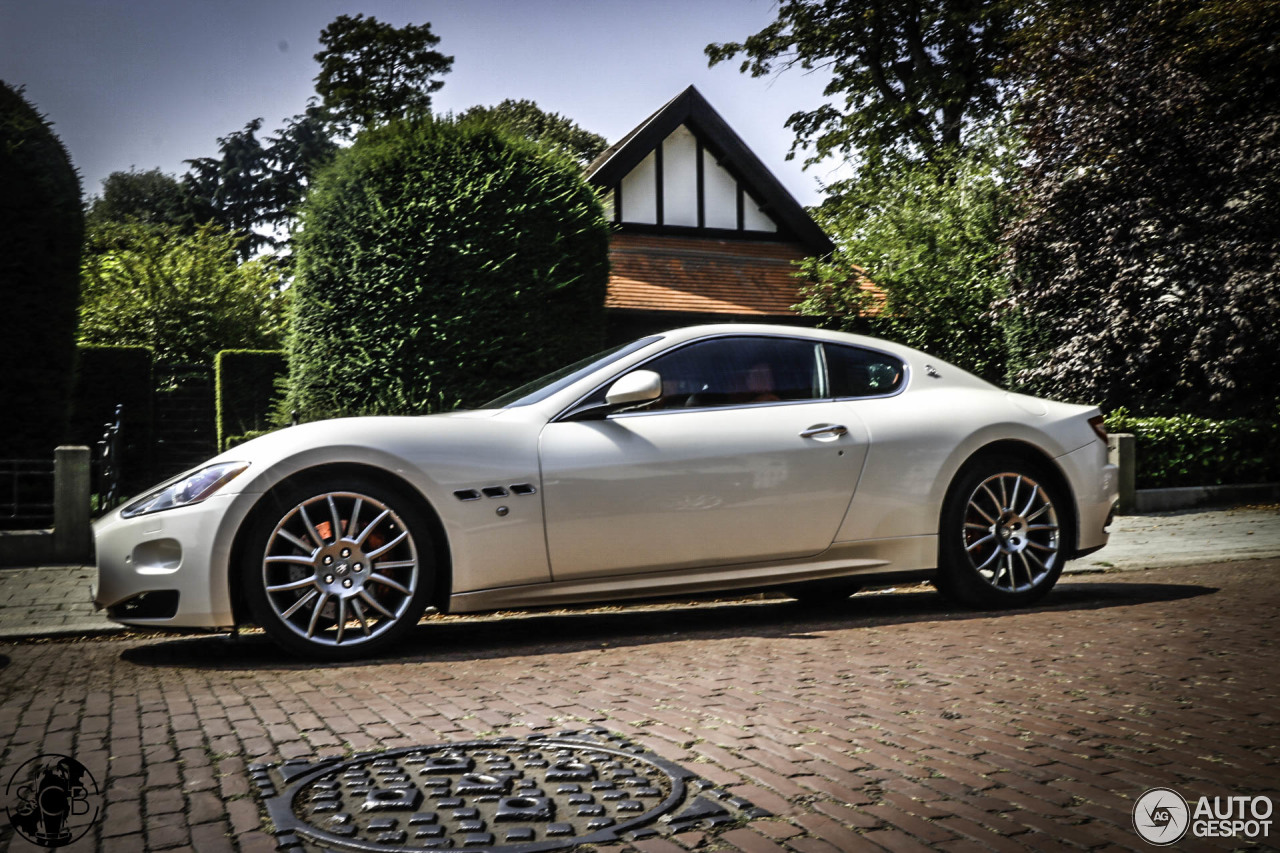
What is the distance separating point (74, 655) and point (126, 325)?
21.9 meters

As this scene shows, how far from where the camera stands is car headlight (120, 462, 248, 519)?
17.4 ft

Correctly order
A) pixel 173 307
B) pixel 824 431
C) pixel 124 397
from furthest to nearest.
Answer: pixel 173 307, pixel 124 397, pixel 824 431

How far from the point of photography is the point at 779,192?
24688 mm

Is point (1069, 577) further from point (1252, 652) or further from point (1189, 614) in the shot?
point (1252, 652)

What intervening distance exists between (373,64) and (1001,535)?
3551 centimetres

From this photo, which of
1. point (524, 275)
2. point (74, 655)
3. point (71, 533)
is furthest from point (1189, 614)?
point (71, 533)

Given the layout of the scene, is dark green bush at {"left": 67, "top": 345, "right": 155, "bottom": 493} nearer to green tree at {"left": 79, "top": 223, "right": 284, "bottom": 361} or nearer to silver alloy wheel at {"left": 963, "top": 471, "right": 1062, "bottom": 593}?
green tree at {"left": 79, "top": 223, "right": 284, "bottom": 361}

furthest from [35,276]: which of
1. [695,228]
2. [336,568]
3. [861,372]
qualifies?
[695,228]

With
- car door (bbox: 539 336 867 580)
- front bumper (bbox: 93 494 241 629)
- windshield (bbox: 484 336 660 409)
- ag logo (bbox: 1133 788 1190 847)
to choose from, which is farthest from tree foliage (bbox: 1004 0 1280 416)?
front bumper (bbox: 93 494 241 629)

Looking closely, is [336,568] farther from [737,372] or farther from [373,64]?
[373,64]

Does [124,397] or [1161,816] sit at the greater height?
[124,397]

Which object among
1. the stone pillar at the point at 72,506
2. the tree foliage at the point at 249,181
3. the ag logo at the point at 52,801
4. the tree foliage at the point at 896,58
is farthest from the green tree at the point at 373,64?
the ag logo at the point at 52,801

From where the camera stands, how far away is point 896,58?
31453 millimetres

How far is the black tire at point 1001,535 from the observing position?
20.7 feet
